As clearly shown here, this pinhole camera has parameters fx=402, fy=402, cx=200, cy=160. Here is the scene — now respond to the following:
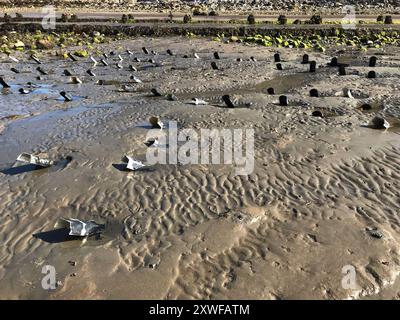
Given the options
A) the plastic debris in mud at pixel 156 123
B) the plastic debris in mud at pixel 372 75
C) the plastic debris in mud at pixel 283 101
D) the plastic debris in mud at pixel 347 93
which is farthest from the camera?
the plastic debris in mud at pixel 372 75

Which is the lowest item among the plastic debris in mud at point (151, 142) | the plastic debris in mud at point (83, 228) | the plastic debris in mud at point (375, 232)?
the plastic debris in mud at point (83, 228)

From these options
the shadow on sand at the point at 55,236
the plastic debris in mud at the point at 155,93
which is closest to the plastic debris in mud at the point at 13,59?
the plastic debris in mud at the point at 155,93

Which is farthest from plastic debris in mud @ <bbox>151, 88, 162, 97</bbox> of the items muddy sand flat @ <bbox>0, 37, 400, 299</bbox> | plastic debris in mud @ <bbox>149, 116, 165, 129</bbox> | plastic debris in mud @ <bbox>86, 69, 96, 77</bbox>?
plastic debris in mud @ <bbox>86, 69, 96, 77</bbox>

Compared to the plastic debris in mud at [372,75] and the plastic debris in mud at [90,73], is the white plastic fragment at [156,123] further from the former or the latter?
the plastic debris in mud at [372,75]

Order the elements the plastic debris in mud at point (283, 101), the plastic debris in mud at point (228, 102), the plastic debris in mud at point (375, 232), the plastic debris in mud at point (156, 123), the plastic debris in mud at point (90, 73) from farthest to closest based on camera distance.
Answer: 1. the plastic debris in mud at point (90, 73)
2. the plastic debris in mud at point (228, 102)
3. the plastic debris in mud at point (283, 101)
4. the plastic debris in mud at point (156, 123)
5. the plastic debris in mud at point (375, 232)

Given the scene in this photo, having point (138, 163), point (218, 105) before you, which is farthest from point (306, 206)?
point (218, 105)

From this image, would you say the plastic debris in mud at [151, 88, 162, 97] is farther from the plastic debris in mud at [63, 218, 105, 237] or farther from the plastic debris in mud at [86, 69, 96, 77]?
the plastic debris in mud at [63, 218, 105, 237]

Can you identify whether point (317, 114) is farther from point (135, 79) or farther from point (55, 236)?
point (135, 79)
